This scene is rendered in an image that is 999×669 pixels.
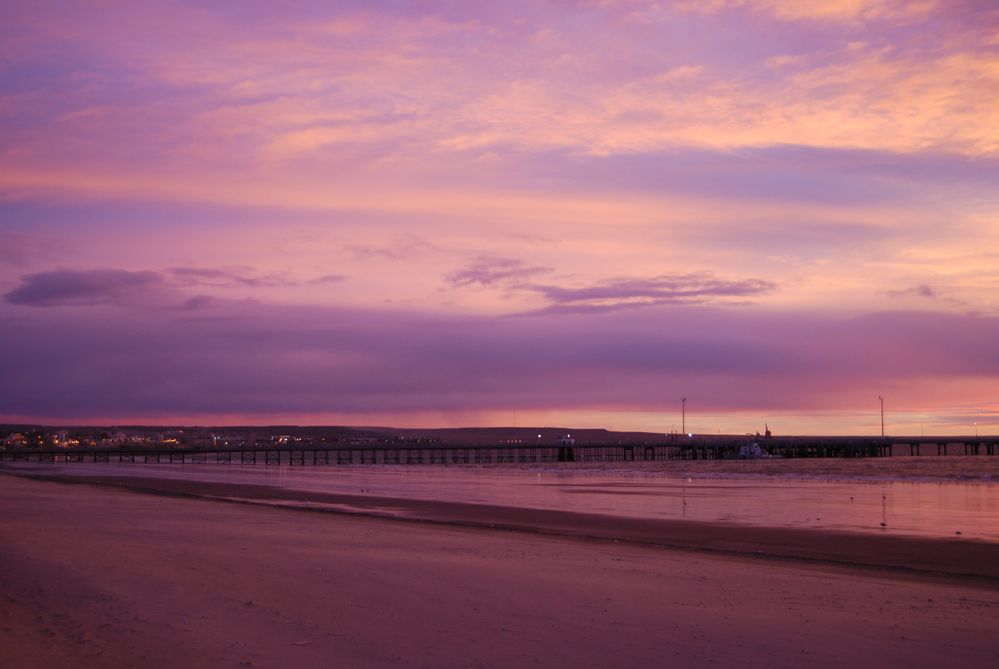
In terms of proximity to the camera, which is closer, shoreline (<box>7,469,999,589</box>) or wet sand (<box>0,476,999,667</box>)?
wet sand (<box>0,476,999,667</box>)

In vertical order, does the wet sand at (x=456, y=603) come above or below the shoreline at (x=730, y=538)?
above

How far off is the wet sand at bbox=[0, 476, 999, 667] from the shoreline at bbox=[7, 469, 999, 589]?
0.73 feet

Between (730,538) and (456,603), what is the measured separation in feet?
41.2

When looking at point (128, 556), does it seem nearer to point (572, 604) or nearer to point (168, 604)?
point (168, 604)

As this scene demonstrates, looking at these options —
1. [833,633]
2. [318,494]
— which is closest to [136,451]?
[318,494]

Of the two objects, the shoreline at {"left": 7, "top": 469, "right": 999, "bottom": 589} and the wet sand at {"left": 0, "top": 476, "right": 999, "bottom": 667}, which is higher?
the wet sand at {"left": 0, "top": 476, "right": 999, "bottom": 667}

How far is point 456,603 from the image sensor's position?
37.4 feet

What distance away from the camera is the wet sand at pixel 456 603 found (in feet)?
28.8

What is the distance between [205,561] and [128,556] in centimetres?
142

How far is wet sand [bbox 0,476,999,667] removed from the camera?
8.78 metres

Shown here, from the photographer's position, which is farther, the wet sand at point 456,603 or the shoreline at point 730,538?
the shoreline at point 730,538

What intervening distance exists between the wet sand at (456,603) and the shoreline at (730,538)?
0.73ft

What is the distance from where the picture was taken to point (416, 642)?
918cm

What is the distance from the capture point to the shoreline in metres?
17.3
